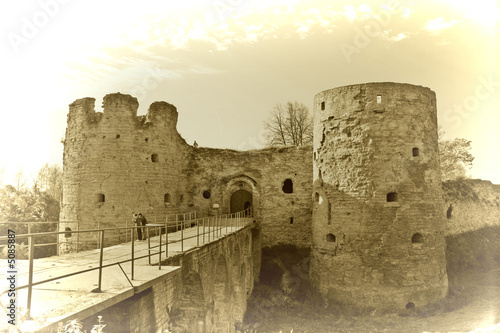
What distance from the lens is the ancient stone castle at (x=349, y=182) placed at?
15.4m

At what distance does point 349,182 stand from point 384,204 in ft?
5.36

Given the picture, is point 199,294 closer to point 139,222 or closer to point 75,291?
point 139,222

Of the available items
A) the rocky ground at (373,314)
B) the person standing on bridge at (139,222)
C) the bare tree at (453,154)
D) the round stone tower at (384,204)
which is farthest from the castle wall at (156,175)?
the bare tree at (453,154)

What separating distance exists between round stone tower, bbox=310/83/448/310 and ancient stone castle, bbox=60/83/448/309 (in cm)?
4

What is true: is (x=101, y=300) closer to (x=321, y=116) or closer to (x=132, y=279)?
(x=132, y=279)

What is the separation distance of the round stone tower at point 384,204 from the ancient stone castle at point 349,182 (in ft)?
0.13

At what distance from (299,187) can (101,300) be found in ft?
53.9

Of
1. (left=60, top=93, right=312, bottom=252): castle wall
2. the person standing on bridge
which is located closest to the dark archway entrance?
(left=60, top=93, right=312, bottom=252): castle wall

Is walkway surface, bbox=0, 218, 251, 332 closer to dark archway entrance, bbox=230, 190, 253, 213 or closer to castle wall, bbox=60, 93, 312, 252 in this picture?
castle wall, bbox=60, 93, 312, 252

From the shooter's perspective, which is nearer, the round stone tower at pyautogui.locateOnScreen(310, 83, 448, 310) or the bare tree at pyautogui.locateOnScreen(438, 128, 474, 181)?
the round stone tower at pyautogui.locateOnScreen(310, 83, 448, 310)

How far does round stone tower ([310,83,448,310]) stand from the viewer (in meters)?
15.3

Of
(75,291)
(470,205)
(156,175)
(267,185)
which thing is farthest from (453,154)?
(75,291)

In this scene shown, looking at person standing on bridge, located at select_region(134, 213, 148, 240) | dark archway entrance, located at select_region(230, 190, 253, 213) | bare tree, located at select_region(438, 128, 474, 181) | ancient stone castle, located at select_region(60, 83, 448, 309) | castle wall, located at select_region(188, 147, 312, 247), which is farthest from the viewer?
bare tree, located at select_region(438, 128, 474, 181)

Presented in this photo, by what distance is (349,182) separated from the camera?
16.0 metres
